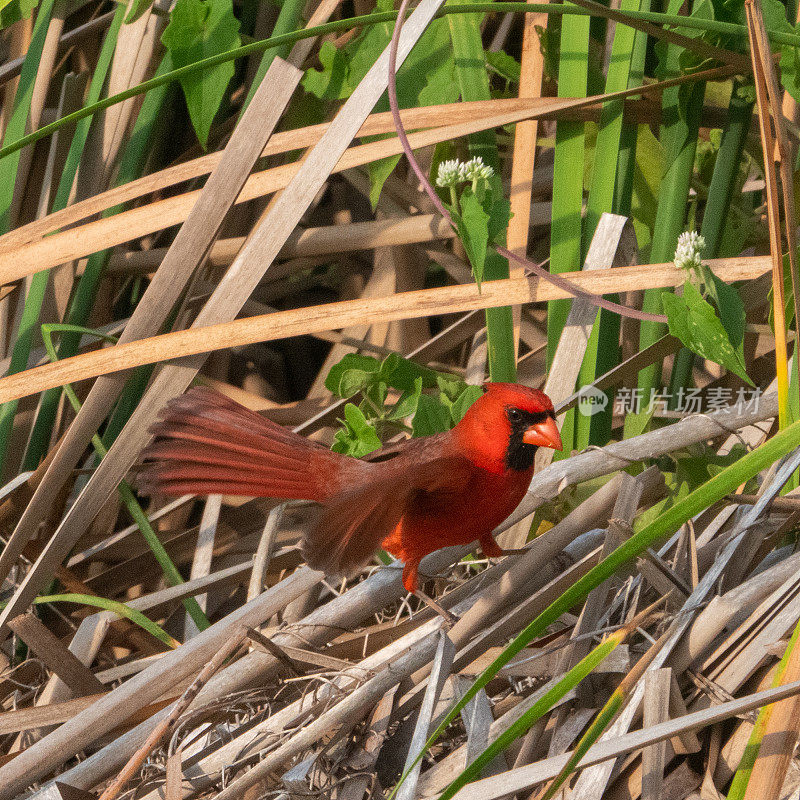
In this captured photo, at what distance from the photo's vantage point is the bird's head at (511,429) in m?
1.58

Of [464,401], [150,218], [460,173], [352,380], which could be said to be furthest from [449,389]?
[150,218]

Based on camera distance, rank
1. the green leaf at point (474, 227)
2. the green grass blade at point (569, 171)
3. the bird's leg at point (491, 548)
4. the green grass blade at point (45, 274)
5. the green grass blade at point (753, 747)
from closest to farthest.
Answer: the green grass blade at point (753, 747) → the green leaf at point (474, 227) → the bird's leg at point (491, 548) → the green grass blade at point (569, 171) → the green grass blade at point (45, 274)

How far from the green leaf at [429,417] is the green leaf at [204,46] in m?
0.63

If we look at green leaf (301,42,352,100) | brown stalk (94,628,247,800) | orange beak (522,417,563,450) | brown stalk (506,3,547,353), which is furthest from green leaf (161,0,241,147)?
brown stalk (94,628,247,800)

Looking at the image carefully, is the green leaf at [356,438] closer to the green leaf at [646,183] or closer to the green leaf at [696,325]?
the green leaf at [696,325]

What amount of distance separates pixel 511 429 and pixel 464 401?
0.82 feet

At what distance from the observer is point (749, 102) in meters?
1.81

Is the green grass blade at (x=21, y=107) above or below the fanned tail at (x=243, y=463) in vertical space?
above

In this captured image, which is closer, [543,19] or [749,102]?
[749,102]

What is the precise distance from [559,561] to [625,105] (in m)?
0.91

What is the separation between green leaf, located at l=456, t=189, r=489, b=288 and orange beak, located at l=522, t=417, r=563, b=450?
10.2 inches

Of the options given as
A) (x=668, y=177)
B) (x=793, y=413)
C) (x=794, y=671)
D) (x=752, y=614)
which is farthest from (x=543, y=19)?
(x=794, y=671)

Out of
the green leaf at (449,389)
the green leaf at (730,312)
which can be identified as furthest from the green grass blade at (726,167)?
the green leaf at (449,389)

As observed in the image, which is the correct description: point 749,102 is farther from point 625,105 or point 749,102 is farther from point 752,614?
point 752,614
